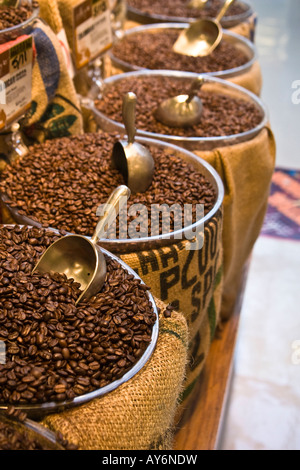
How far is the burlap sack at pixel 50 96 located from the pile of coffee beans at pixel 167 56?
0.69m

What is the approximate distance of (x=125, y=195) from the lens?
1.18m

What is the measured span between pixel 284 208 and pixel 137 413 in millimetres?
2536

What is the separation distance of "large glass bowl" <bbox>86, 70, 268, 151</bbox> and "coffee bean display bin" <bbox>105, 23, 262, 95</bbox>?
0.09 metres

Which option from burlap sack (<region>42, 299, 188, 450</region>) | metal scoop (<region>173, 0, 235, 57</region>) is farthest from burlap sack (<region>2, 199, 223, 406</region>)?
metal scoop (<region>173, 0, 235, 57</region>)

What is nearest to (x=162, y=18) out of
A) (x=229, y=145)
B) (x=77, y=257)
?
(x=229, y=145)

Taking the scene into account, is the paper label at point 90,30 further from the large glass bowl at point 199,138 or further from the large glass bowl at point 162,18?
the large glass bowl at point 162,18

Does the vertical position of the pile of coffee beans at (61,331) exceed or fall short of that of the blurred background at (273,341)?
it exceeds it

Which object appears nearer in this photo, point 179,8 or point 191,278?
point 191,278

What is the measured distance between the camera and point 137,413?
0.88 meters

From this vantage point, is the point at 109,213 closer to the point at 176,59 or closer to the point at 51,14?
the point at 51,14

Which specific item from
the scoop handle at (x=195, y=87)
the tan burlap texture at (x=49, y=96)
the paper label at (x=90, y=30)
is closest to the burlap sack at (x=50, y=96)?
the tan burlap texture at (x=49, y=96)

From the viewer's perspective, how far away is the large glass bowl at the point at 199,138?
1.71 m

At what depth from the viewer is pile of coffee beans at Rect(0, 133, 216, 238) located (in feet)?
4.28

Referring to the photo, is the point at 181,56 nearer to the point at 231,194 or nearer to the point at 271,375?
the point at 231,194
